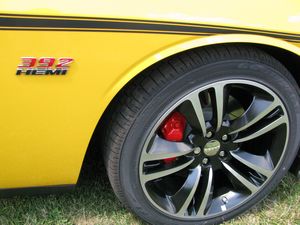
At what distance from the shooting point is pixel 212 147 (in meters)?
2.11

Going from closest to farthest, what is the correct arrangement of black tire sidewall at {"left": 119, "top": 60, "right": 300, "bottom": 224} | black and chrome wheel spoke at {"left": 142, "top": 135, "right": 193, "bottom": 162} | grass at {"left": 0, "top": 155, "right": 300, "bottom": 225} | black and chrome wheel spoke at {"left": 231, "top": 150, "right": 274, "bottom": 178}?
black tire sidewall at {"left": 119, "top": 60, "right": 300, "bottom": 224}, black and chrome wheel spoke at {"left": 142, "top": 135, "right": 193, "bottom": 162}, black and chrome wheel spoke at {"left": 231, "top": 150, "right": 274, "bottom": 178}, grass at {"left": 0, "top": 155, "right": 300, "bottom": 225}

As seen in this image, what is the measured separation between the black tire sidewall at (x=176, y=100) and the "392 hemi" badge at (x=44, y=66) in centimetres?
38

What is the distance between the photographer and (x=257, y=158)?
224 centimetres

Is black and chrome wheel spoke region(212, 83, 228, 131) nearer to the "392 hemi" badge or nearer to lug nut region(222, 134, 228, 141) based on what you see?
lug nut region(222, 134, 228, 141)

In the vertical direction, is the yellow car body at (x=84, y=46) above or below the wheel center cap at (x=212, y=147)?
above

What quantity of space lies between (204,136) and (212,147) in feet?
0.31

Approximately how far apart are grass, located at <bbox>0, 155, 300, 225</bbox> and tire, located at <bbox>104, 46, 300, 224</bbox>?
183mm

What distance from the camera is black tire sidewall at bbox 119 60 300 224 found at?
1.84 m

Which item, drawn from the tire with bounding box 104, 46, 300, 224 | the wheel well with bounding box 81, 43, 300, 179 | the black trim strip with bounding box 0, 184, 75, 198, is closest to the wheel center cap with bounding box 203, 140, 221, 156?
the tire with bounding box 104, 46, 300, 224

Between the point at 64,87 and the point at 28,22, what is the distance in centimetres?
28

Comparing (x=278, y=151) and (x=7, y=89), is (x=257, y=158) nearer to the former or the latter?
(x=278, y=151)

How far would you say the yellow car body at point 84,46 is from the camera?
1.56m

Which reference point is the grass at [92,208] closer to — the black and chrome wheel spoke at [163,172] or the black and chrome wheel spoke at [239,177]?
the black and chrome wheel spoke at [239,177]

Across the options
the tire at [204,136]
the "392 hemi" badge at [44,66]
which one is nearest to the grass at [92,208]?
the tire at [204,136]
